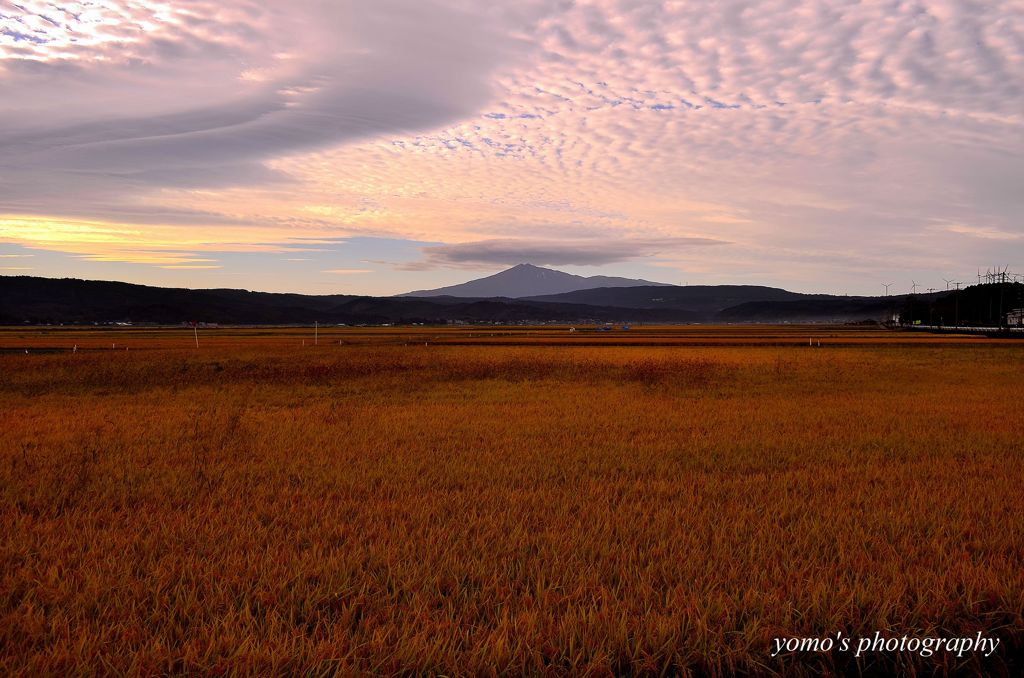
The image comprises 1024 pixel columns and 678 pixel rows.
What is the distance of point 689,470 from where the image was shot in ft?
32.9

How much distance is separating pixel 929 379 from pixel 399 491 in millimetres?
27901

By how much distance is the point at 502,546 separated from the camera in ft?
20.3

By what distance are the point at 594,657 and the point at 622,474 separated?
576 cm

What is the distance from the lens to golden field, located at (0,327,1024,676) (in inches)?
169

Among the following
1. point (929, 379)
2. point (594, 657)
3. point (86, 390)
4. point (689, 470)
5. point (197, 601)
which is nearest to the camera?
point (594, 657)

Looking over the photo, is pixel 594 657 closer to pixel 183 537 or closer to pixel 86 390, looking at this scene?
pixel 183 537

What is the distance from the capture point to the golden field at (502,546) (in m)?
4.29

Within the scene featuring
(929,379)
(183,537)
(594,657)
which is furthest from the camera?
(929,379)

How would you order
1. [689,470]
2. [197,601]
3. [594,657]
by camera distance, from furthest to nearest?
[689,470]
[197,601]
[594,657]

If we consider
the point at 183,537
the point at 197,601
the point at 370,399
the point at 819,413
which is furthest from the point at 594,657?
the point at 370,399

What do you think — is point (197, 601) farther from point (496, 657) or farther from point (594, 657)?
point (594, 657)

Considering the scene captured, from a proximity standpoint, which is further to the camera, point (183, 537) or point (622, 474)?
point (622, 474)

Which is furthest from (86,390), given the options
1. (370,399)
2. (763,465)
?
(763,465)

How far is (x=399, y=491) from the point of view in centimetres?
851
